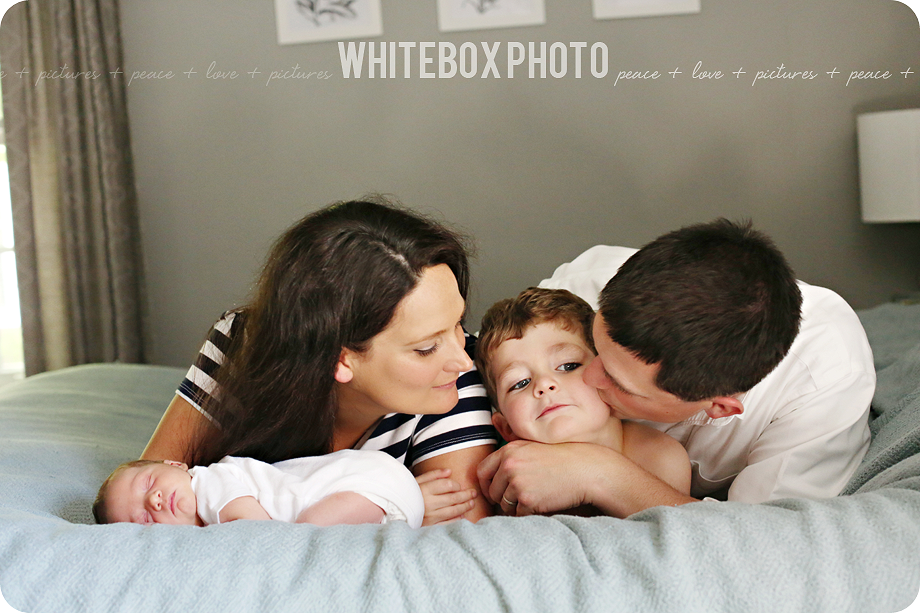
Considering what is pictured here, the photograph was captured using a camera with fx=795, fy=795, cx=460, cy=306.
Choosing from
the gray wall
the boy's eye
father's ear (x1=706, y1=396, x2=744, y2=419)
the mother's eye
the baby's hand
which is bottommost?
the baby's hand

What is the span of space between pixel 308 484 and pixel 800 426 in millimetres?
811

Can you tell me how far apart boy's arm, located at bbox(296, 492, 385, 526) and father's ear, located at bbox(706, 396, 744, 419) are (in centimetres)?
55

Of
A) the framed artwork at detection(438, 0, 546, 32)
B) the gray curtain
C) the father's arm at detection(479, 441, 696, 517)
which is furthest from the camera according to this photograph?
the framed artwork at detection(438, 0, 546, 32)

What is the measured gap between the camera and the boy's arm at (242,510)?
3.67ft

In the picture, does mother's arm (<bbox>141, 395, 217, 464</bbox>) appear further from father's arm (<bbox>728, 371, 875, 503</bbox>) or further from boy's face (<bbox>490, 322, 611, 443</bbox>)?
father's arm (<bbox>728, 371, 875, 503</bbox>)

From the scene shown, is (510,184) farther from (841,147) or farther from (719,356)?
(719,356)

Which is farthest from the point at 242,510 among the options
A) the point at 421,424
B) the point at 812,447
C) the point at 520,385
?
the point at 812,447

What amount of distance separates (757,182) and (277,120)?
218cm

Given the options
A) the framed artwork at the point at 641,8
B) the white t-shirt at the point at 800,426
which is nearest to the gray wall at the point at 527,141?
the framed artwork at the point at 641,8

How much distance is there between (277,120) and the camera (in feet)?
12.1

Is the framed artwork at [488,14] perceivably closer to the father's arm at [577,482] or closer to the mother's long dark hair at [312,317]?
the mother's long dark hair at [312,317]

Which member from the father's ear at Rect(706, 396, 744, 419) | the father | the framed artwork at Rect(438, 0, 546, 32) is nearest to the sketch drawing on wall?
the framed artwork at Rect(438, 0, 546, 32)

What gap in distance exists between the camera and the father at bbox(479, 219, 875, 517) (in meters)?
1.16

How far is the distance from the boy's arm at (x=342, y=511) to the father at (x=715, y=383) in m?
0.24
